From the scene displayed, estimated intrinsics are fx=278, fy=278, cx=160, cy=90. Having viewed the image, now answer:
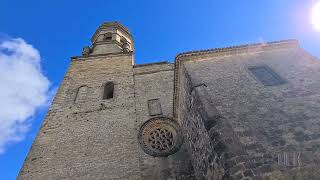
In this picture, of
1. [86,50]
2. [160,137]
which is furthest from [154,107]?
[86,50]

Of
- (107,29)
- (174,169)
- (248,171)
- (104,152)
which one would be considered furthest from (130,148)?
(107,29)

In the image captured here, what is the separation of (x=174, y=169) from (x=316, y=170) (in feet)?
16.3

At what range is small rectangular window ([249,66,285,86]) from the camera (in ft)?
28.9

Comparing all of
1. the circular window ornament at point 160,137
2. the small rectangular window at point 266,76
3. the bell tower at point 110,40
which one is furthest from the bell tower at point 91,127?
the small rectangular window at point 266,76

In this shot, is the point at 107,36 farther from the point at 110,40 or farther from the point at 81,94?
the point at 81,94

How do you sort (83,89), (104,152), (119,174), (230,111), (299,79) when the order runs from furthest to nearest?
(83,89), (104,152), (119,174), (299,79), (230,111)

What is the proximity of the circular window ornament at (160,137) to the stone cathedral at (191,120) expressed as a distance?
40 millimetres

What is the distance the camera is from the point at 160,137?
11328mm

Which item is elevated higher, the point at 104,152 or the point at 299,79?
the point at 299,79

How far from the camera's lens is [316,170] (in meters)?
6.00

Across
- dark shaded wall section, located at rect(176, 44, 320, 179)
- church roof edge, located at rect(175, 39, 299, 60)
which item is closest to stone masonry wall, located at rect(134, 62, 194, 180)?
dark shaded wall section, located at rect(176, 44, 320, 179)

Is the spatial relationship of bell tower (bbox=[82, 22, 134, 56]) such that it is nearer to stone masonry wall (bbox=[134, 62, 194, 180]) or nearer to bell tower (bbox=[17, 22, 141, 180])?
bell tower (bbox=[17, 22, 141, 180])

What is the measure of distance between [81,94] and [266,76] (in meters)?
8.76

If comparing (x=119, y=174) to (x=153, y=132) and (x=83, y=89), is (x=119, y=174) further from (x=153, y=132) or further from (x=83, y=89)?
(x=83, y=89)
